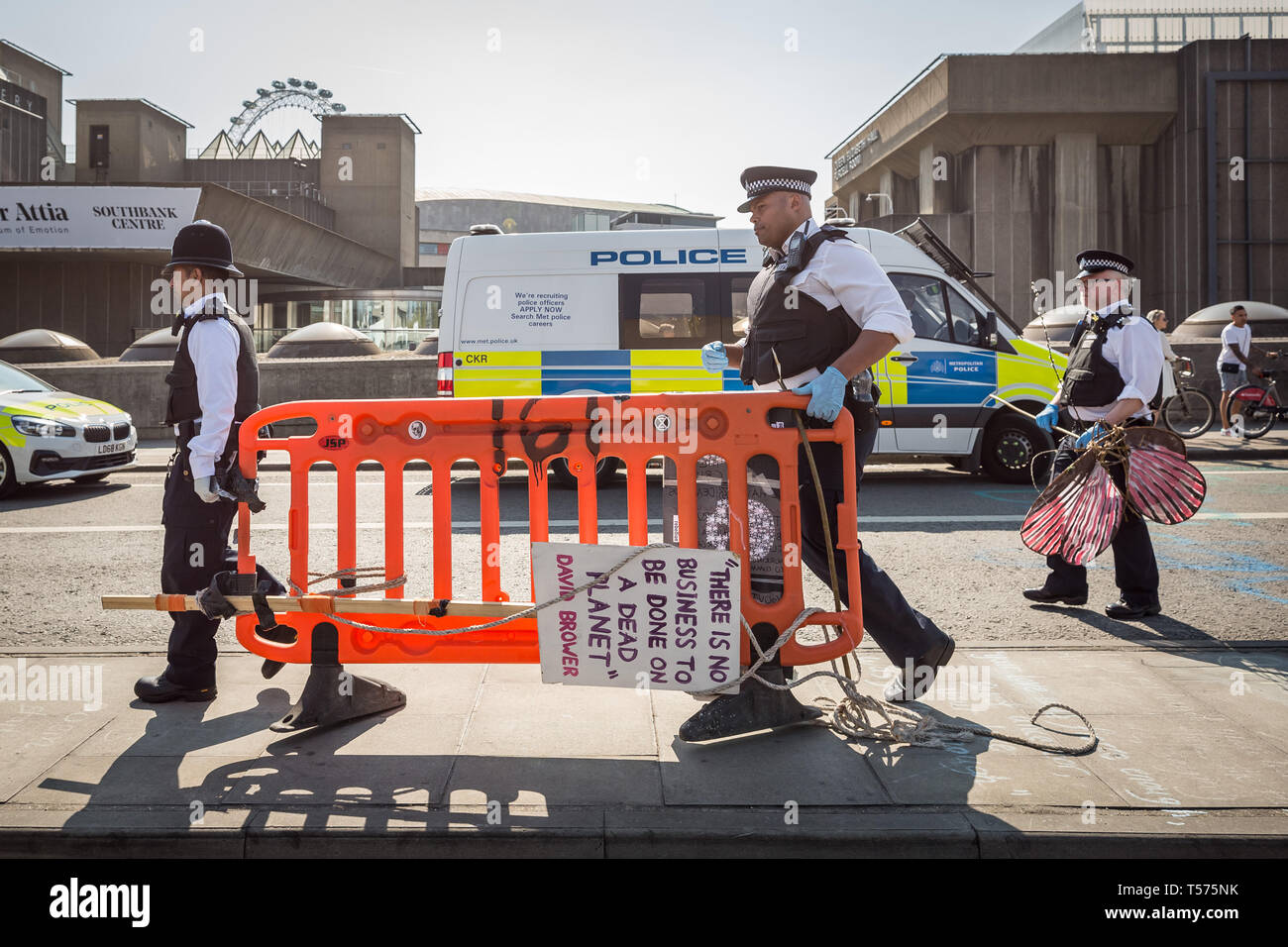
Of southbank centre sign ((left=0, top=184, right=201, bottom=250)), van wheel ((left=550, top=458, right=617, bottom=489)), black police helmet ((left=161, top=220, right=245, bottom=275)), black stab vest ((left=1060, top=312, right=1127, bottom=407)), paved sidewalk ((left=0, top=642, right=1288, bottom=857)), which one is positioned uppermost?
southbank centre sign ((left=0, top=184, right=201, bottom=250))

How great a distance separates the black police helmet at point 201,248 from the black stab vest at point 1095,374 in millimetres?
4433

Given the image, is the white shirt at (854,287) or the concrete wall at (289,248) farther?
the concrete wall at (289,248)

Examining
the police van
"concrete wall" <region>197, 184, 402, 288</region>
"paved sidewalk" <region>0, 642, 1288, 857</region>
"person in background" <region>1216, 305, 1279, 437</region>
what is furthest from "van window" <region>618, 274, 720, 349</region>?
"concrete wall" <region>197, 184, 402, 288</region>

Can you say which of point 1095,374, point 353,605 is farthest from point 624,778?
point 1095,374

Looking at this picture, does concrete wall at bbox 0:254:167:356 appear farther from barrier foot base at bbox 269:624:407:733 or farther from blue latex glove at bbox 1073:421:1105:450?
blue latex glove at bbox 1073:421:1105:450

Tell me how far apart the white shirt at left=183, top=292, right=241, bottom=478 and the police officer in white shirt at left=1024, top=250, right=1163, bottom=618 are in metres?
4.26

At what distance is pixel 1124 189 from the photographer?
3042 cm

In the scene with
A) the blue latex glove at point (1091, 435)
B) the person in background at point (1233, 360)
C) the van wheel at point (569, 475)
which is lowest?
the van wheel at point (569, 475)

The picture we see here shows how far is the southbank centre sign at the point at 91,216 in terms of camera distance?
31734mm

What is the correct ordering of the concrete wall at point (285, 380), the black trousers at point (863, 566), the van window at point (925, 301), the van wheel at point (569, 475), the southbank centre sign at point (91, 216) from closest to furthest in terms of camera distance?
the black trousers at point (863, 566), the van window at point (925, 301), the van wheel at point (569, 475), the concrete wall at point (285, 380), the southbank centre sign at point (91, 216)

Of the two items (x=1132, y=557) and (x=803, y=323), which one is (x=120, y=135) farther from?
(x=803, y=323)

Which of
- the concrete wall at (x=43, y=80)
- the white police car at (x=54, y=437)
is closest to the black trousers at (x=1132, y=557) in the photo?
the white police car at (x=54, y=437)

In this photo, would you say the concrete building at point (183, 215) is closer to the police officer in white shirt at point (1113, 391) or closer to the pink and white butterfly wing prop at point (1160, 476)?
the police officer in white shirt at point (1113, 391)

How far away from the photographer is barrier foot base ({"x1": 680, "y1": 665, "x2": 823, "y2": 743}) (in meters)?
3.88
